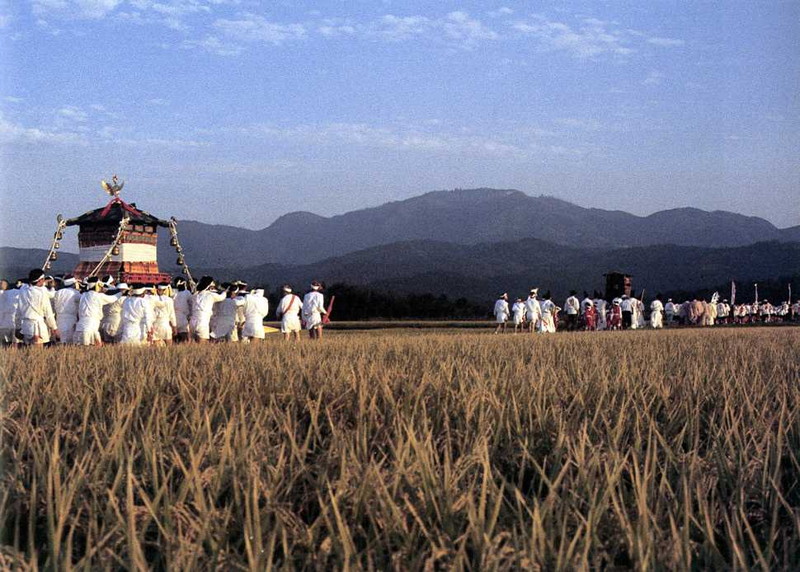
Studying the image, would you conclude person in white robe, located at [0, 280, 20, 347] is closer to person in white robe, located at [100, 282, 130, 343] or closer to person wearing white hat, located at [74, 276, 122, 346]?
person wearing white hat, located at [74, 276, 122, 346]

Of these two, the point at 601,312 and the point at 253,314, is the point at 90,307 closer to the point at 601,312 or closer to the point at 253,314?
the point at 253,314

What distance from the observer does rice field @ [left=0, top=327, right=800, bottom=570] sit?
2.10 meters

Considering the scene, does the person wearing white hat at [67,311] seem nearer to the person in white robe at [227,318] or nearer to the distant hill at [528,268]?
the person in white robe at [227,318]

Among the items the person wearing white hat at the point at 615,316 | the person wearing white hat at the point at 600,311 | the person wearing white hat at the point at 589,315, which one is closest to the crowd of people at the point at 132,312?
the person wearing white hat at the point at 589,315

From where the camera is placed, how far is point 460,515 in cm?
246

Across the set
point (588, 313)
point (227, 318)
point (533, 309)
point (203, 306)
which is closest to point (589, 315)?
point (588, 313)

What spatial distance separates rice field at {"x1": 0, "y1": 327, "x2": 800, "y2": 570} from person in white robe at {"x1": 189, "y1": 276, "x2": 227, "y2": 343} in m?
10.0

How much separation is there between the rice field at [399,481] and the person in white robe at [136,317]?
8.27m

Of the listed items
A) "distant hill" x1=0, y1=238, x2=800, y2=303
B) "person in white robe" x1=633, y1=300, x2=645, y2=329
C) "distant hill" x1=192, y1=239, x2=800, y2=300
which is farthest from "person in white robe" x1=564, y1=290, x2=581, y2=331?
"distant hill" x1=0, y1=238, x2=800, y2=303

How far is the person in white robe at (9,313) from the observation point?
526 inches

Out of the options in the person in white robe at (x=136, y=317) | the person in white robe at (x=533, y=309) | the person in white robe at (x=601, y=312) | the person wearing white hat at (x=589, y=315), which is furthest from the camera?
the person in white robe at (x=601, y=312)

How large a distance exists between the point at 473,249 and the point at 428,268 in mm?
24345

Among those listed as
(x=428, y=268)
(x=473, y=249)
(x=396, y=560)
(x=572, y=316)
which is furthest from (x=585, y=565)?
(x=473, y=249)

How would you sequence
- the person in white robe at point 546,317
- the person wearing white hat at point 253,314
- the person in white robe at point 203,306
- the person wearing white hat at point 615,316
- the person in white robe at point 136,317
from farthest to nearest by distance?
the person wearing white hat at point 615,316 < the person in white robe at point 546,317 < the person wearing white hat at point 253,314 < the person in white robe at point 203,306 < the person in white robe at point 136,317
